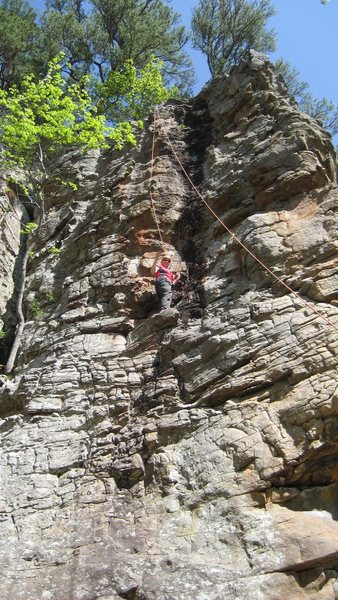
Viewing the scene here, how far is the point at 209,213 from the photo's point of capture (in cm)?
1143

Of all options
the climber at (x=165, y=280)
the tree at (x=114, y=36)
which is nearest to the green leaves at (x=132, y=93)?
the tree at (x=114, y=36)

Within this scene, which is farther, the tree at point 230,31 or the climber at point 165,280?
the tree at point 230,31

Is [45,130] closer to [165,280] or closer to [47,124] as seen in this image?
[47,124]

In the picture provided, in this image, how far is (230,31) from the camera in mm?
22328

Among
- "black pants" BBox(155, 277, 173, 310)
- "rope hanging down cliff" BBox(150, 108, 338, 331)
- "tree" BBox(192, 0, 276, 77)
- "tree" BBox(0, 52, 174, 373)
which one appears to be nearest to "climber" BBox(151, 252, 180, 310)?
"black pants" BBox(155, 277, 173, 310)

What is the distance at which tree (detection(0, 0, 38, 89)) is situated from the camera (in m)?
22.5

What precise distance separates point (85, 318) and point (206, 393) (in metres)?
3.37

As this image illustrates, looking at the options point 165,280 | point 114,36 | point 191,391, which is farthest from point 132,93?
point 191,391

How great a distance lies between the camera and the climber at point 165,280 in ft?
33.8

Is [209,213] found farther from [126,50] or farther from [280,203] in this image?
[126,50]

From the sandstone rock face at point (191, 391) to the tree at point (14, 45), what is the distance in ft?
41.6

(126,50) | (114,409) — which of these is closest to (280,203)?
(114,409)

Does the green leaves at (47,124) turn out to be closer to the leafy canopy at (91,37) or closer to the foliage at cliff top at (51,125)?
the foliage at cliff top at (51,125)

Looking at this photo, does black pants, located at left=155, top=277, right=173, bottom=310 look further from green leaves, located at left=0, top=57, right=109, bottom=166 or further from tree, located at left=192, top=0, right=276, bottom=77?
tree, located at left=192, top=0, right=276, bottom=77
